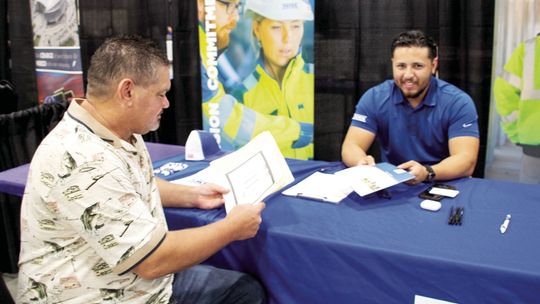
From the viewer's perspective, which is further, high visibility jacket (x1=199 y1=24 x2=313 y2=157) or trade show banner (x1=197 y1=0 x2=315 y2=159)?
high visibility jacket (x1=199 y1=24 x2=313 y2=157)

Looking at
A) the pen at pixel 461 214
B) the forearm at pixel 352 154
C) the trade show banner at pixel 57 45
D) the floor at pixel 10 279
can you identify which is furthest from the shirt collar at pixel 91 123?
the trade show banner at pixel 57 45

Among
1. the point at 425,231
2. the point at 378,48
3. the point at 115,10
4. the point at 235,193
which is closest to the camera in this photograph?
the point at 425,231

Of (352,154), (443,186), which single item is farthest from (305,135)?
(443,186)

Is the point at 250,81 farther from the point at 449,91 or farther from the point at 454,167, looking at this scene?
the point at 454,167

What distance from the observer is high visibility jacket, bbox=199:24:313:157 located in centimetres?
315

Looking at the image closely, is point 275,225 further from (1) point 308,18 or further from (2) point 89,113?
(1) point 308,18

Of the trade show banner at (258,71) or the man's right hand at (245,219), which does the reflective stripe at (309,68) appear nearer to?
the trade show banner at (258,71)

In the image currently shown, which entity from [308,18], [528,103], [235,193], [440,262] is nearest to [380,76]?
[308,18]

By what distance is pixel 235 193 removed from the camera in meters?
1.48

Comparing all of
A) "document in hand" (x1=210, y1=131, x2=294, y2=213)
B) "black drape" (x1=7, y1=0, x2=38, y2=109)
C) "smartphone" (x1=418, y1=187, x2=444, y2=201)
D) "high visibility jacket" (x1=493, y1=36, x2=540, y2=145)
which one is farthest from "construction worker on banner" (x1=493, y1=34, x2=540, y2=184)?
"black drape" (x1=7, y1=0, x2=38, y2=109)

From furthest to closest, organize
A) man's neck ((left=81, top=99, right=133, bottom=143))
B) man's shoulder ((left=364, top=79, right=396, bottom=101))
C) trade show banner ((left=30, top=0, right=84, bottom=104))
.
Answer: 1. trade show banner ((left=30, top=0, right=84, bottom=104))
2. man's shoulder ((left=364, top=79, right=396, bottom=101))
3. man's neck ((left=81, top=99, right=133, bottom=143))

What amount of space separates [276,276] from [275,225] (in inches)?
5.8

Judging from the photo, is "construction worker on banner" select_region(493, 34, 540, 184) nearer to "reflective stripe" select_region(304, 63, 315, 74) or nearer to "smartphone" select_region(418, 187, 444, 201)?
"reflective stripe" select_region(304, 63, 315, 74)

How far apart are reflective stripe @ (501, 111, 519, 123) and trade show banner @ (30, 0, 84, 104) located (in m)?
3.02
